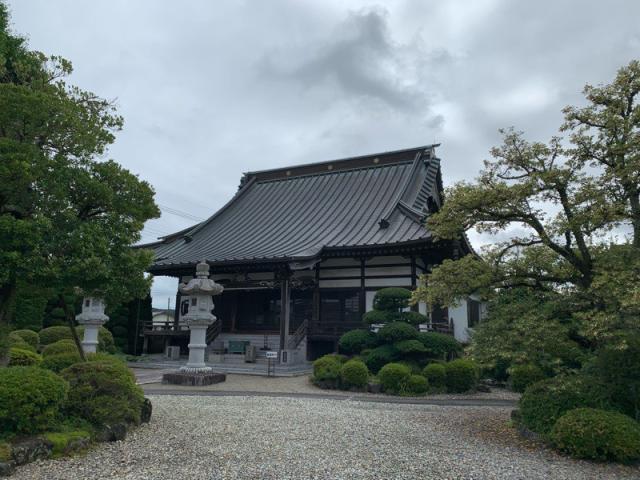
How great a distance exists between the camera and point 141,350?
23.5 metres

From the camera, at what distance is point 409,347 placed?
13773mm

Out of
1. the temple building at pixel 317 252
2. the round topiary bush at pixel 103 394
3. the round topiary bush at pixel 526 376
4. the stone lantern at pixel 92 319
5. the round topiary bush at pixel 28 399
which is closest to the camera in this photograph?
the round topiary bush at pixel 28 399

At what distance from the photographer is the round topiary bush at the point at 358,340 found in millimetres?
14922

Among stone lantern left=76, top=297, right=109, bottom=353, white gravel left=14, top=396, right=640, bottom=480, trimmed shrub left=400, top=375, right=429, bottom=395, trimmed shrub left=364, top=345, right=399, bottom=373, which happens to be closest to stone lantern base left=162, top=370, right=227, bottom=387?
stone lantern left=76, top=297, right=109, bottom=353

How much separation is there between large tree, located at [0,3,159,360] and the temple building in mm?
10199

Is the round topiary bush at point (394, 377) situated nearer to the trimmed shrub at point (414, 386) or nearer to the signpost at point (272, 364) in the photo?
the trimmed shrub at point (414, 386)

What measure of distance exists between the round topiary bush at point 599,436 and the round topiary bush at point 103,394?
20.6 feet

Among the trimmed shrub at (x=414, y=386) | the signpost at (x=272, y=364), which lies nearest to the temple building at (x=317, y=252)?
the signpost at (x=272, y=364)

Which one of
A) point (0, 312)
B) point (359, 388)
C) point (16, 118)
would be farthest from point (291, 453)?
point (359, 388)

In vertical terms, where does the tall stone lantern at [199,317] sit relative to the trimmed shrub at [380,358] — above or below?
above

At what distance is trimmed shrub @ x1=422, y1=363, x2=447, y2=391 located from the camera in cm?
1305

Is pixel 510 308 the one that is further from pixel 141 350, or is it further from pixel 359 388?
pixel 141 350

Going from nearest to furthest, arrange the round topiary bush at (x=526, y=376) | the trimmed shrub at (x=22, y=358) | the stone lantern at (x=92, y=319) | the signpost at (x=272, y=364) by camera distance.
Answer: the trimmed shrub at (x=22, y=358) < the round topiary bush at (x=526, y=376) < the stone lantern at (x=92, y=319) < the signpost at (x=272, y=364)

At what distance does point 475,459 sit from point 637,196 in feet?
16.3
